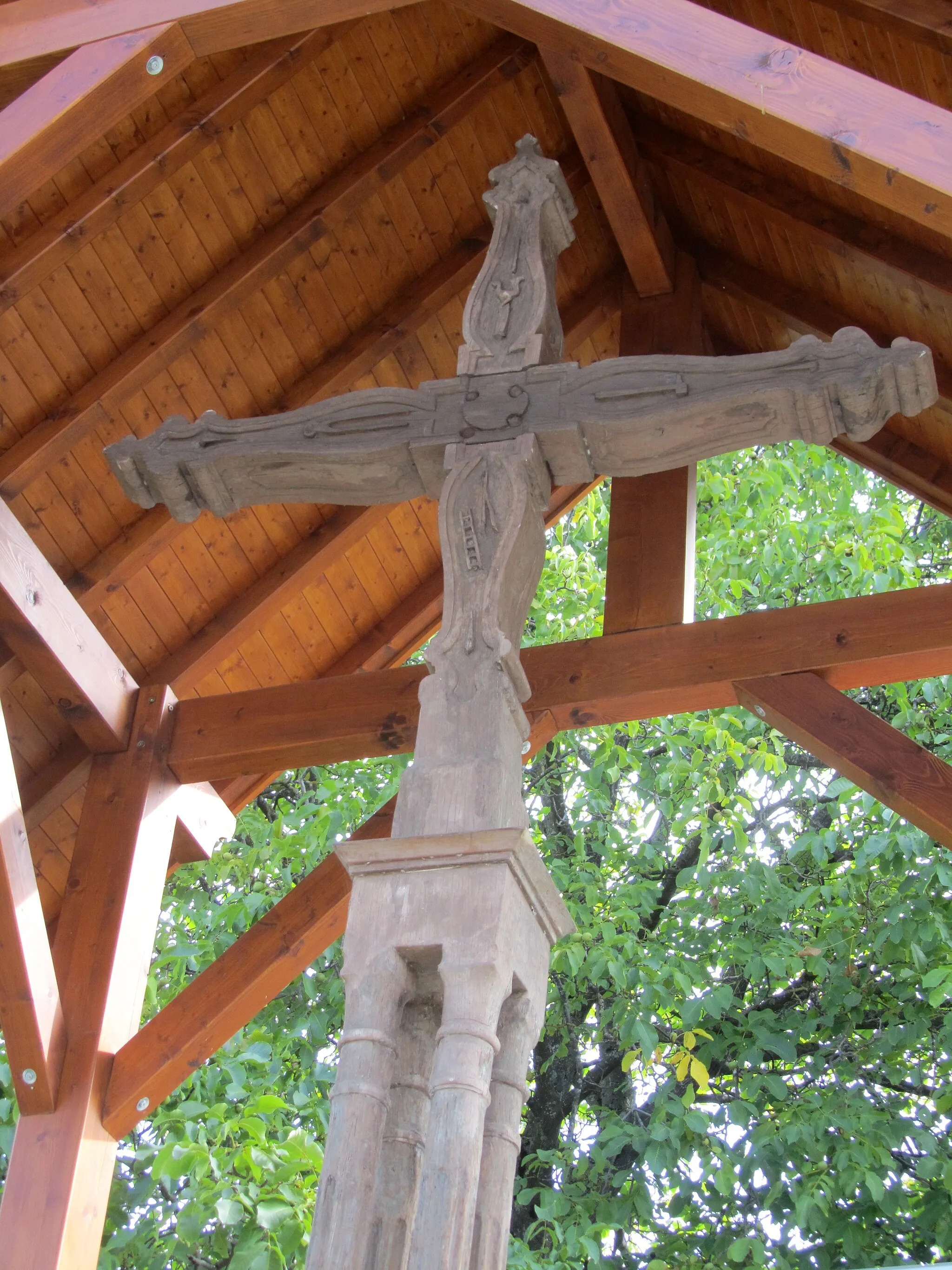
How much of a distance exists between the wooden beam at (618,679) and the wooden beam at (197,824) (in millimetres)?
139

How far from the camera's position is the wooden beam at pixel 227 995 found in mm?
3818

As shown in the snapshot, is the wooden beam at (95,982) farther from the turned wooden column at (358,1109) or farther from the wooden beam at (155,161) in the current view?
the turned wooden column at (358,1109)

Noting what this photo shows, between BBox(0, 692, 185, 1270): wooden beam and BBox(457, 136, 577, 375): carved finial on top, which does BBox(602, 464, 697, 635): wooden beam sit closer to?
BBox(457, 136, 577, 375): carved finial on top

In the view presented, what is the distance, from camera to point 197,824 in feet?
15.5

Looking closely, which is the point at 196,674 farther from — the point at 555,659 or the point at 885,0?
the point at 885,0

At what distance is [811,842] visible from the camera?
19.7 feet

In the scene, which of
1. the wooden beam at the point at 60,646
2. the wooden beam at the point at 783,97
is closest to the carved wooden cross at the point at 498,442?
the wooden beam at the point at 783,97

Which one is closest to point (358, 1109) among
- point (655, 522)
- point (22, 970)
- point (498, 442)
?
point (498, 442)

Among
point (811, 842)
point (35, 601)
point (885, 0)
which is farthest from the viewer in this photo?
point (811, 842)

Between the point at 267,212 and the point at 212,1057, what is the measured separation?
3.25 m

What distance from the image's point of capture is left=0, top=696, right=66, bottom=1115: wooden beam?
3670mm

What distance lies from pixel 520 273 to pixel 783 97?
0.99 m

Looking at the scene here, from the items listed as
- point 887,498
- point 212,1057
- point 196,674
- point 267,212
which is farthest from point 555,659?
point 887,498

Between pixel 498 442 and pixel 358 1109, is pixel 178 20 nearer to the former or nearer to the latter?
pixel 498 442
